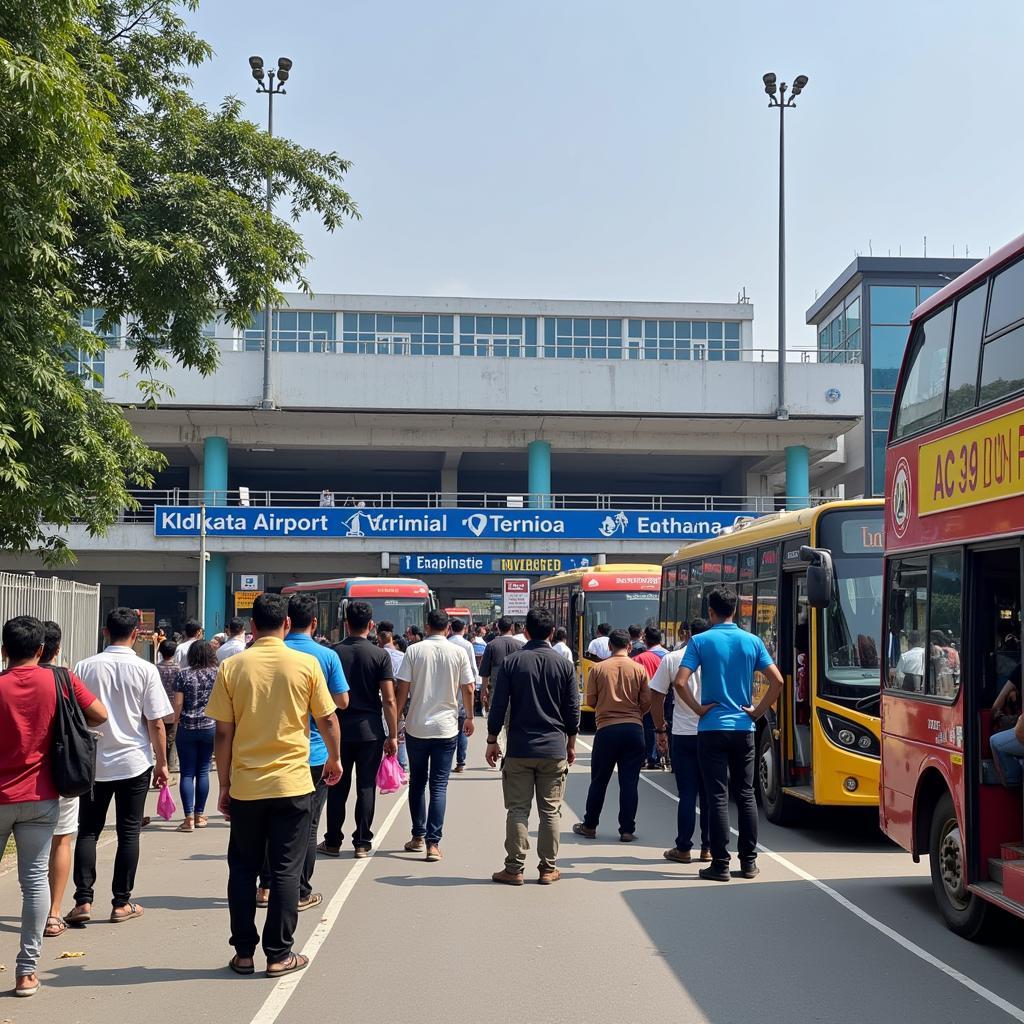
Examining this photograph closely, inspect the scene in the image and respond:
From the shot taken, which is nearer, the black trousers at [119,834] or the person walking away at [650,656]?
the black trousers at [119,834]

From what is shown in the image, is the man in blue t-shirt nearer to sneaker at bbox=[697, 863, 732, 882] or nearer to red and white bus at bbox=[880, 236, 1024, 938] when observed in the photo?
sneaker at bbox=[697, 863, 732, 882]

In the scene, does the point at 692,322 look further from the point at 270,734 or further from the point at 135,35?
the point at 270,734

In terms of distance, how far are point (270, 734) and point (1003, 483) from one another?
14.0 feet

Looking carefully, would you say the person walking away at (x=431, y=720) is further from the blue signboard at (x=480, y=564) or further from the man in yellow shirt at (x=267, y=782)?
the blue signboard at (x=480, y=564)

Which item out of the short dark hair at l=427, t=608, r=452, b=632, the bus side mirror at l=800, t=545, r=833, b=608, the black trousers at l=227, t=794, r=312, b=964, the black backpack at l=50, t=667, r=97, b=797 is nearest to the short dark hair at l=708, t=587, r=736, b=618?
the bus side mirror at l=800, t=545, r=833, b=608

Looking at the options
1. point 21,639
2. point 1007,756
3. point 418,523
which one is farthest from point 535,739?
point 418,523

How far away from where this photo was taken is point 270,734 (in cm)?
649

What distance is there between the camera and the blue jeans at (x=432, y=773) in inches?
393

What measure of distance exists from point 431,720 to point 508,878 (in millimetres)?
1624

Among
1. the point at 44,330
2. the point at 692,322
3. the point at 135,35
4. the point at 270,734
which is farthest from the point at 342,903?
the point at 692,322

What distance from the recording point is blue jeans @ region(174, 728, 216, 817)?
11.6m

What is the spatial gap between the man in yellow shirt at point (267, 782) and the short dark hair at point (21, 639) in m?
0.96

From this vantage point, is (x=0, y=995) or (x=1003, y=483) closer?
(x=0, y=995)

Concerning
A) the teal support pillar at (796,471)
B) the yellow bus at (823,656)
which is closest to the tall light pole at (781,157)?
the teal support pillar at (796,471)
